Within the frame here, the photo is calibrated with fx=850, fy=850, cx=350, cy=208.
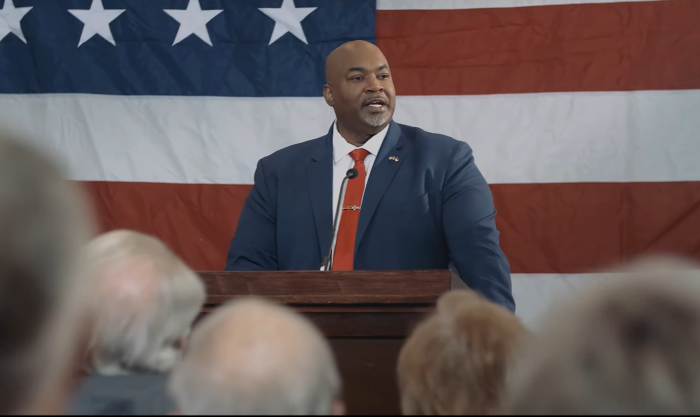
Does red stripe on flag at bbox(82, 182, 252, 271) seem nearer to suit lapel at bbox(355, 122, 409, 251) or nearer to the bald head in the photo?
the bald head

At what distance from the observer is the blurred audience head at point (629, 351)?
0.69m

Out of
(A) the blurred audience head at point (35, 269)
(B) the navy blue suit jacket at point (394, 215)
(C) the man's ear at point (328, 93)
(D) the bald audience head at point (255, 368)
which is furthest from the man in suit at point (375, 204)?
(A) the blurred audience head at point (35, 269)

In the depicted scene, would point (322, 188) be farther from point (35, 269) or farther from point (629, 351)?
point (35, 269)

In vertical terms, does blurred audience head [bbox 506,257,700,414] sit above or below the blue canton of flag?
below

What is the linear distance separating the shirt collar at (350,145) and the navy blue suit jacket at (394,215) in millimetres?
28

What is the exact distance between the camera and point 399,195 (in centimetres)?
285

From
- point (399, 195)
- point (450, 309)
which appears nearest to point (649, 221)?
point (399, 195)

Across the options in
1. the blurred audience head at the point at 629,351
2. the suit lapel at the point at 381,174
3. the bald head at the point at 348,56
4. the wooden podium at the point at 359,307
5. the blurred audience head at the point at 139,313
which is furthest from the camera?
the bald head at the point at 348,56

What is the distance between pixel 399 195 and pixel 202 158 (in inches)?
49.0

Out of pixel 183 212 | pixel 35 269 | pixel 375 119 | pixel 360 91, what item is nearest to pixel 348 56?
pixel 360 91

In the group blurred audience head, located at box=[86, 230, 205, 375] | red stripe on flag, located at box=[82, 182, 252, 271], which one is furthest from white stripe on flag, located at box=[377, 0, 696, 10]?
blurred audience head, located at box=[86, 230, 205, 375]

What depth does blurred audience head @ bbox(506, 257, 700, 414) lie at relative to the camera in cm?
69

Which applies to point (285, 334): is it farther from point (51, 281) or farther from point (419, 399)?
point (51, 281)

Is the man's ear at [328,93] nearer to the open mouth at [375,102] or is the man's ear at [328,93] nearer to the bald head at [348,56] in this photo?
the bald head at [348,56]
